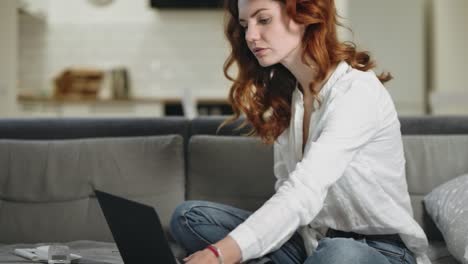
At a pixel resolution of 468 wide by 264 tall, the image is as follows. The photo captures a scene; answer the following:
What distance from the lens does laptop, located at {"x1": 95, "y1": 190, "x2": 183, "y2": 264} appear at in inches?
54.0

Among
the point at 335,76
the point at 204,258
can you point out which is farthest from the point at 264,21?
the point at 204,258

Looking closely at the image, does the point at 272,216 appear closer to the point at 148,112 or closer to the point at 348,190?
the point at 348,190

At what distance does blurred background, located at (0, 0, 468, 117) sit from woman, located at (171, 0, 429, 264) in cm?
429

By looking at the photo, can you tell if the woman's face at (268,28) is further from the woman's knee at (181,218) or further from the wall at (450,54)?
the wall at (450,54)

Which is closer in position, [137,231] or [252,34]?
[137,231]

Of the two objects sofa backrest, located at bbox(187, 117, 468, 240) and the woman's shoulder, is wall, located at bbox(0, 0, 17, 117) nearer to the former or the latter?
sofa backrest, located at bbox(187, 117, 468, 240)

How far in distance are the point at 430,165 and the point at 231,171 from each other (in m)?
0.68

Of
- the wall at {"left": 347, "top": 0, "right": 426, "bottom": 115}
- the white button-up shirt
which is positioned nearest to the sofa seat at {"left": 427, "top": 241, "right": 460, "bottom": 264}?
the white button-up shirt

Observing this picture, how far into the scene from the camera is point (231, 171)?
101 inches

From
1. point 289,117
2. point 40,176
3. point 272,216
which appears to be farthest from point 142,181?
point 272,216

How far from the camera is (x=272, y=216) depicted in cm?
145

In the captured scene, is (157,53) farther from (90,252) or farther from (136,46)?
(90,252)

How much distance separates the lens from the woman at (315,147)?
1524 mm

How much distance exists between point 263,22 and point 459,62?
185 inches
